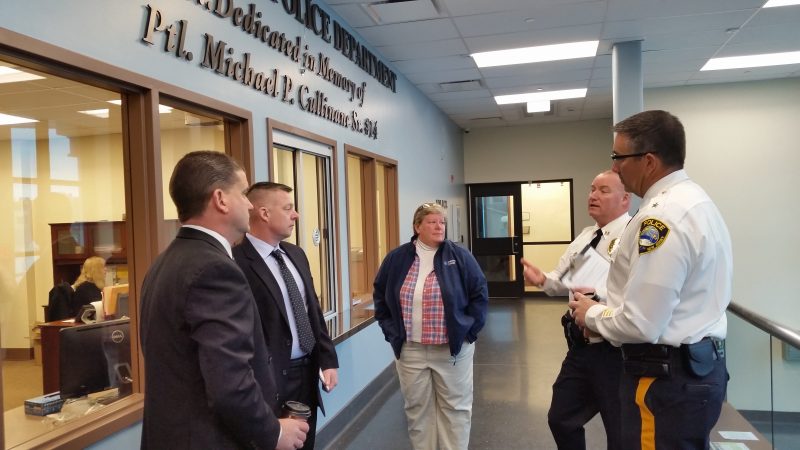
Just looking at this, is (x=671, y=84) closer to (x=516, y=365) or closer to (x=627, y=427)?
(x=516, y=365)

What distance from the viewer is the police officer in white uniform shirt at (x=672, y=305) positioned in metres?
1.64

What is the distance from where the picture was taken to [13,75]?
2076 mm

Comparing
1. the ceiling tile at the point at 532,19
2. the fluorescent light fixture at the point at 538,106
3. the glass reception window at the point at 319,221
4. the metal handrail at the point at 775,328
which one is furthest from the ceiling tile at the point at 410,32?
the fluorescent light fixture at the point at 538,106

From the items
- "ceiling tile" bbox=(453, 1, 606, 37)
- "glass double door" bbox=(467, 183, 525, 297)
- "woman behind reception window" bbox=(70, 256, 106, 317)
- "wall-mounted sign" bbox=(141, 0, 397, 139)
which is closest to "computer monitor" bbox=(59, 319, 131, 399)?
"woman behind reception window" bbox=(70, 256, 106, 317)

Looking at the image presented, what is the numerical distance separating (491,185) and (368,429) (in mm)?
7142

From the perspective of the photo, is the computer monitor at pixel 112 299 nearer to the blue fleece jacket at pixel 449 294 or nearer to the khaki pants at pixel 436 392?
the blue fleece jacket at pixel 449 294

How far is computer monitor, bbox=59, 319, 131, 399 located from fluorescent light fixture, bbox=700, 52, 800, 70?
253 inches

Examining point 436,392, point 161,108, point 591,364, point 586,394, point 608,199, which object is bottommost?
point 436,392

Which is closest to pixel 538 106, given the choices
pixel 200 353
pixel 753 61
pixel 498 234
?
pixel 753 61

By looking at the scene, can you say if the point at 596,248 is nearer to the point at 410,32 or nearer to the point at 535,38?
the point at 410,32

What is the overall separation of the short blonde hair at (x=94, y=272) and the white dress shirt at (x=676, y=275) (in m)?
2.31

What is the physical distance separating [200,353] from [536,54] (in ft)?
17.3

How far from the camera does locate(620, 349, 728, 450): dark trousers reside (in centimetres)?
168

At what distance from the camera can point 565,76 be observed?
21.9 feet
